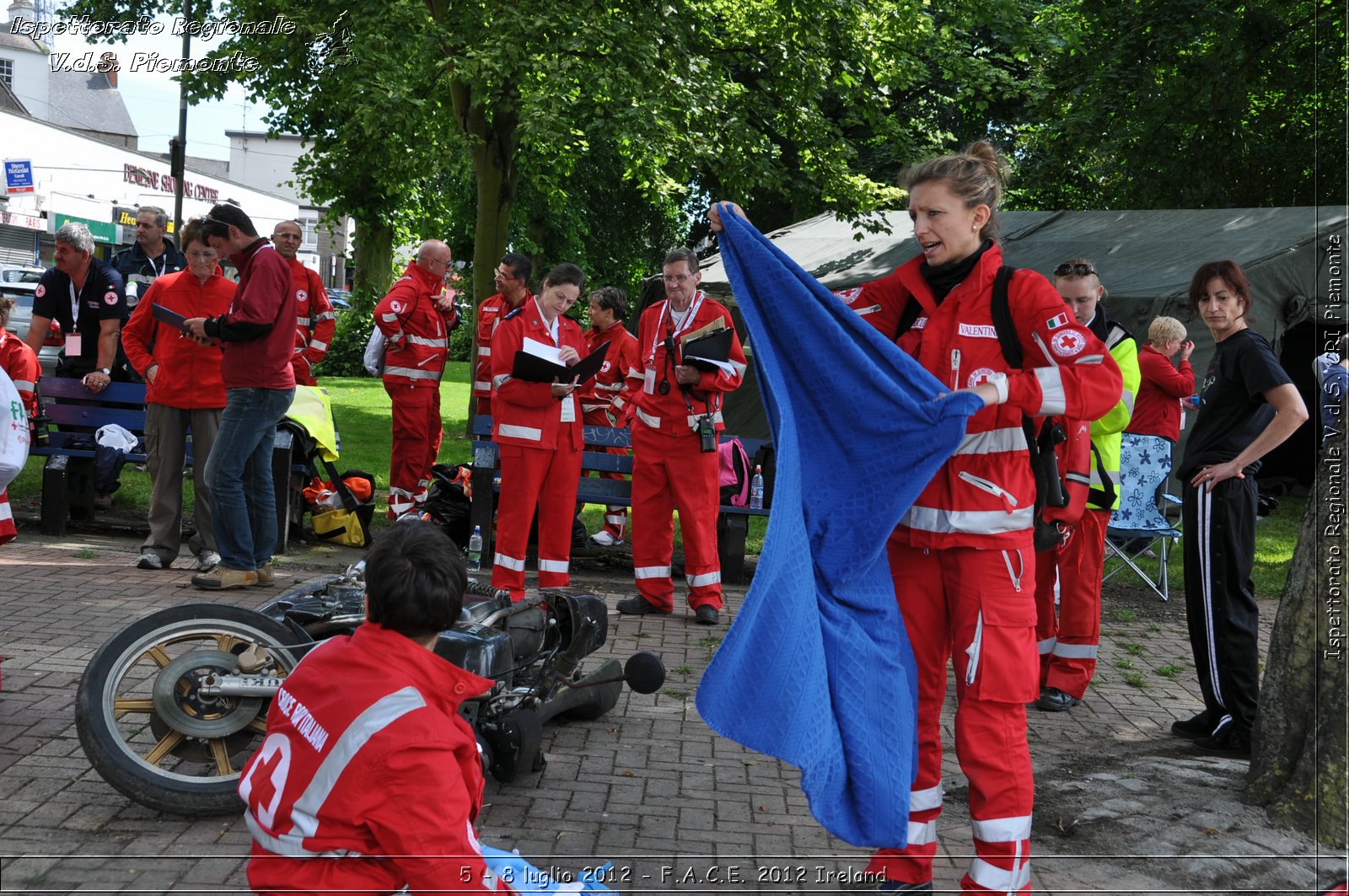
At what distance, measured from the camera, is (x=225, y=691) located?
4.02 m

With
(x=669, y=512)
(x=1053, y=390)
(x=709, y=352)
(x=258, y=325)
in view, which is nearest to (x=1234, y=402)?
(x=1053, y=390)

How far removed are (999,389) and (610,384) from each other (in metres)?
6.58

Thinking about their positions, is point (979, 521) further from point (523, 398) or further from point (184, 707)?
point (523, 398)

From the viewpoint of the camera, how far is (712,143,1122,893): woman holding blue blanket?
11.3ft

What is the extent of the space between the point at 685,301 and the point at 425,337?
3095 millimetres

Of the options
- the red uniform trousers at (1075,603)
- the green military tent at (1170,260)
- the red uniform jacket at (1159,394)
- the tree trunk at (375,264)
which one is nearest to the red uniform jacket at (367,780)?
the red uniform trousers at (1075,603)

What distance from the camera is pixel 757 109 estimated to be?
16109 mm

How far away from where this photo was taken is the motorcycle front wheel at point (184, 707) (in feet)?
12.9

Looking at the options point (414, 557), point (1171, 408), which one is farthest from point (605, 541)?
point (414, 557)

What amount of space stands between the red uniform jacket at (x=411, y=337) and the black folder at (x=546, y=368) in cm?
287

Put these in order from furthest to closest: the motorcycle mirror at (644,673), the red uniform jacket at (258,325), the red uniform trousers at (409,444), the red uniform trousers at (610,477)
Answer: the red uniform trousers at (409,444) → the red uniform trousers at (610,477) → the red uniform jacket at (258,325) → the motorcycle mirror at (644,673)

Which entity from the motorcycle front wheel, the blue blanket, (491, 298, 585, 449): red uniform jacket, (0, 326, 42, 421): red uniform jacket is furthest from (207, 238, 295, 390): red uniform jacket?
the blue blanket

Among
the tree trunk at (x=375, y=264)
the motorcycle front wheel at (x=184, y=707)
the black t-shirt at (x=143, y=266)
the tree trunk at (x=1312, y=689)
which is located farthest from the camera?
the tree trunk at (x=375, y=264)

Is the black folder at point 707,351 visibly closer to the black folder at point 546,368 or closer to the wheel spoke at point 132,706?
the black folder at point 546,368
